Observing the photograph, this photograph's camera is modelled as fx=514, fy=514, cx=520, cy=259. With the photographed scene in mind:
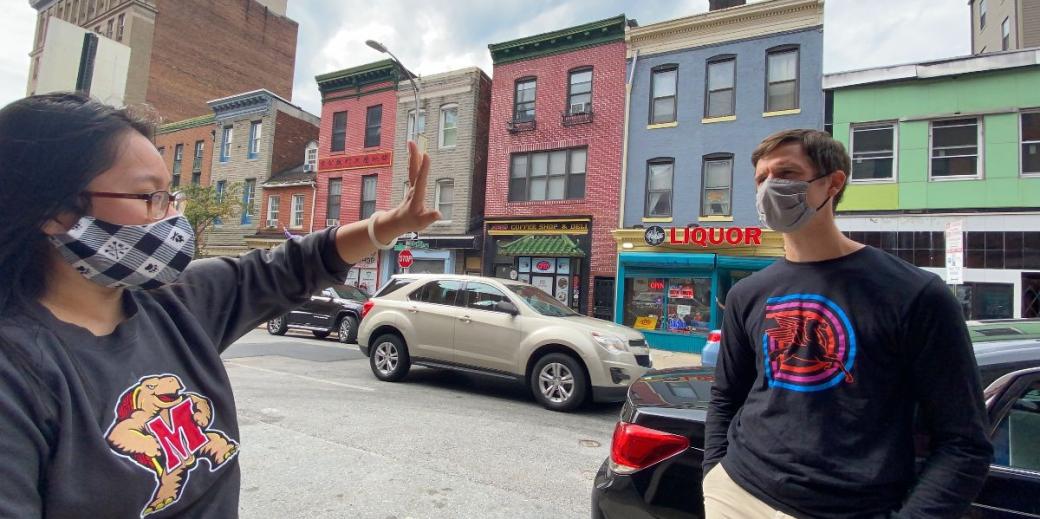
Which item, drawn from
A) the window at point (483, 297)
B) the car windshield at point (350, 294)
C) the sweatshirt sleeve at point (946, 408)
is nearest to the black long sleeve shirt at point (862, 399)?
the sweatshirt sleeve at point (946, 408)

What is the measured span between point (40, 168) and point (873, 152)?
16.3m

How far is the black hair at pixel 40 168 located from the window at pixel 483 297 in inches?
247

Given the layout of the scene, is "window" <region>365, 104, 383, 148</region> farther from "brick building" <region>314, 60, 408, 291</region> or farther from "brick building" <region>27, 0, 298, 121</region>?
"brick building" <region>27, 0, 298, 121</region>

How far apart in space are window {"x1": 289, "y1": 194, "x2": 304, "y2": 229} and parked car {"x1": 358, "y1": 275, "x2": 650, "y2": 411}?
56.5 ft

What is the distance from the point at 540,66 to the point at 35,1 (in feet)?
184

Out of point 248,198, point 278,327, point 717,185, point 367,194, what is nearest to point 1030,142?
point 717,185

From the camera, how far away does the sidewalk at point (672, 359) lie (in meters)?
12.5

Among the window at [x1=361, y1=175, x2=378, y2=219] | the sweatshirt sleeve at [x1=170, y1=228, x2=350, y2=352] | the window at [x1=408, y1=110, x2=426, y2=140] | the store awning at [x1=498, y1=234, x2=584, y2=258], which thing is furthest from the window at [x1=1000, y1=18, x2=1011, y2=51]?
the sweatshirt sleeve at [x1=170, y1=228, x2=350, y2=352]

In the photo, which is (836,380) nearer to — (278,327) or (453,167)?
(278,327)

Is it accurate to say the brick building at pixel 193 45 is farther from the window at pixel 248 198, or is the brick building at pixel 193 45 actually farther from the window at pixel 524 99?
the window at pixel 524 99

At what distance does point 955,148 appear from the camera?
500 inches

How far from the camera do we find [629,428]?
2500 millimetres

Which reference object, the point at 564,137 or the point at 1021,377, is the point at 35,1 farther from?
the point at 1021,377

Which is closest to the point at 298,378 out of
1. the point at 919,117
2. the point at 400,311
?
the point at 400,311
